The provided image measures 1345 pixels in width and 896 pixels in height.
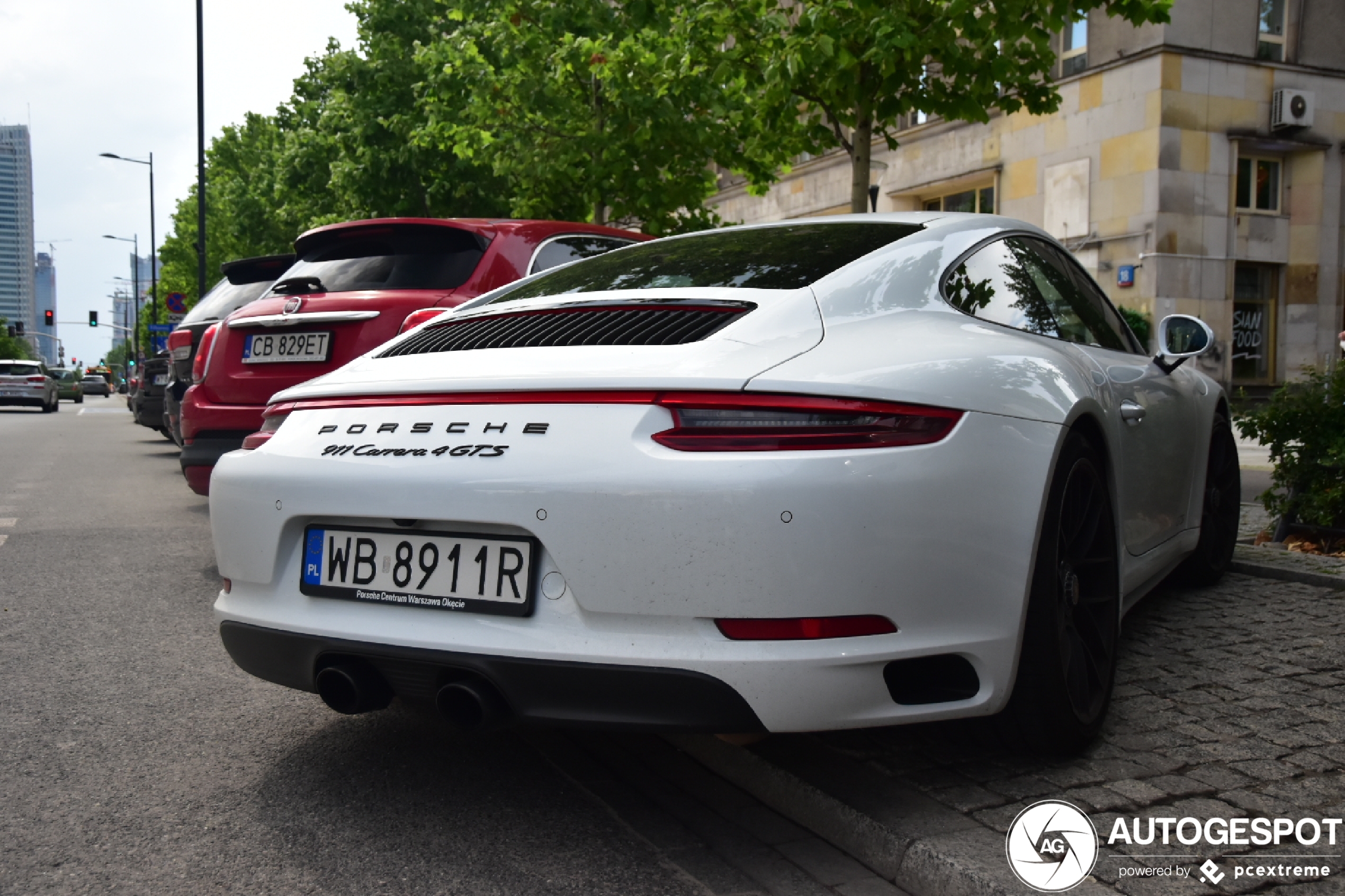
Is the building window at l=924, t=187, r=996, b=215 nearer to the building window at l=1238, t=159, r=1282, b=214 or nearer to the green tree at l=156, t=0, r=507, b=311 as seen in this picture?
the building window at l=1238, t=159, r=1282, b=214

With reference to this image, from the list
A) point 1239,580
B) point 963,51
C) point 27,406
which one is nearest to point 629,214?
point 963,51

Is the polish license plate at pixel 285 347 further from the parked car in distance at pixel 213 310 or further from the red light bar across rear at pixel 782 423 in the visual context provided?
the red light bar across rear at pixel 782 423

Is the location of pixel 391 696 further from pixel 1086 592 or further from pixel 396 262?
pixel 396 262

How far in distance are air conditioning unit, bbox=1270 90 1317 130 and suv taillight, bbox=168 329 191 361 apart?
20.9m

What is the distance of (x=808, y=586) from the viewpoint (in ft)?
7.87

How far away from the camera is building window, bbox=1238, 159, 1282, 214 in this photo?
2366 cm

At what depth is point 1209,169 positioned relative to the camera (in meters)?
22.5

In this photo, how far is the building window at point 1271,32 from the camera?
23.2 meters

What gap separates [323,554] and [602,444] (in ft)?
2.59

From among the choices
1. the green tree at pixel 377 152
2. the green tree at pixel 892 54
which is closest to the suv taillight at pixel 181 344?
the green tree at pixel 892 54

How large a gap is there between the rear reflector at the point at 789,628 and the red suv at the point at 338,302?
3.67 m

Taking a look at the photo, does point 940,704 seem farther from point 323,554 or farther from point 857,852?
point 323,554

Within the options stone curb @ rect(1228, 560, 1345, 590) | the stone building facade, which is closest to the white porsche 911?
stone curb @ rect(1228, 560, 1345, 590)

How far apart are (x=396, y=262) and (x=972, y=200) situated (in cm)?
2200
